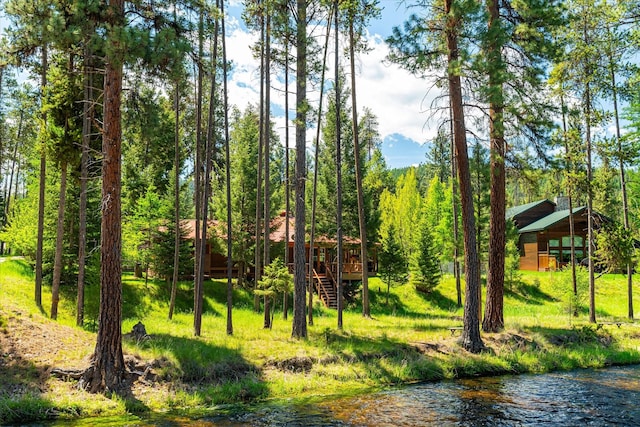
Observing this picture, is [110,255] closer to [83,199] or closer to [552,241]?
[83,199]

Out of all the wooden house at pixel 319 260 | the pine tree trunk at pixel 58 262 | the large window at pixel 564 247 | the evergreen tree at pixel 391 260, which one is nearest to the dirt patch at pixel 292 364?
the pine tree trunk at pixel 58 262

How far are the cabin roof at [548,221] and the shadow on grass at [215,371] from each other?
1267 inches

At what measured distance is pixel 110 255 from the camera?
8742 mm

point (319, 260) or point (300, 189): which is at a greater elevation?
point (300, 189)

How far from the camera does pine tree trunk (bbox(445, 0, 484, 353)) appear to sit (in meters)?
12.1

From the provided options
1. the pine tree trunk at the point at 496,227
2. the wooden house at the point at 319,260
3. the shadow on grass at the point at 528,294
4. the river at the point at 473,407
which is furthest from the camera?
the shadow on grass at the point at 528,294

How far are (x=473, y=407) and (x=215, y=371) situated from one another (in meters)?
5.43

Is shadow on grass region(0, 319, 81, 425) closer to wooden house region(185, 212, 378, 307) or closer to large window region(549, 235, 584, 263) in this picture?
wooden house region(185, 212, 378, 307)

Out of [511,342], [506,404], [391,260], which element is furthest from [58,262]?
[391,260]

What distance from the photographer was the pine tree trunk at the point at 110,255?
28.3ft

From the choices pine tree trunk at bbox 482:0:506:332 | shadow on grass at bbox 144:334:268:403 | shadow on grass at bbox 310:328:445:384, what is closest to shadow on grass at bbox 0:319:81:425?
shadow on grass at bbox 144:334:268:403

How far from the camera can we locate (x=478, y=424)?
736 cm

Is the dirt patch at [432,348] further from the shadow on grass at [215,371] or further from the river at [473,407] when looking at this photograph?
the shadow on grass at [215,371]

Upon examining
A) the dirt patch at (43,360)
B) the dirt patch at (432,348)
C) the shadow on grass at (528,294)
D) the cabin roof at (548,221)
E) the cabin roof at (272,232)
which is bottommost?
the shadow on grass at (528,294)
